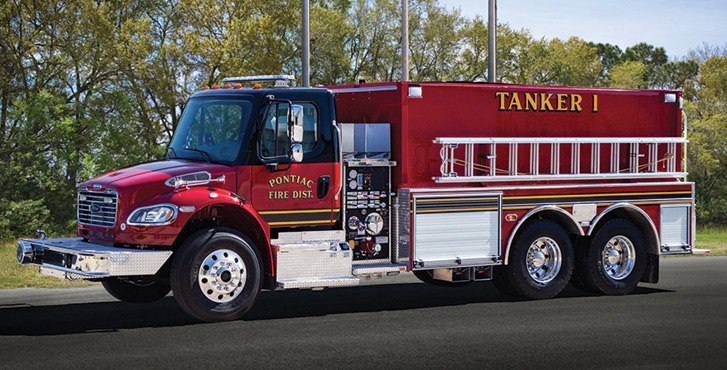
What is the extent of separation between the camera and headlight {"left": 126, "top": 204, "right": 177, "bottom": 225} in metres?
10.3

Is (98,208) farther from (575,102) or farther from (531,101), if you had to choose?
(575,102)

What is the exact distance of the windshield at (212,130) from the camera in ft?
36.4

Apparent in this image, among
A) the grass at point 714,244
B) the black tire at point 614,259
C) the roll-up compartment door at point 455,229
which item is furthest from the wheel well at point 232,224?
the grass at point 714,244

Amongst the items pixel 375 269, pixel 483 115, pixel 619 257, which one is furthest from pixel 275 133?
pixel 619 257

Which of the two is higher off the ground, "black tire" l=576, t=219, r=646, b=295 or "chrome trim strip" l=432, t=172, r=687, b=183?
"chrome trim strip" l=432, t=172, r=687, b=183

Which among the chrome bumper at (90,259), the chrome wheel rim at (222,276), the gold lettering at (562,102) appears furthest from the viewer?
the gold lettering at (562,102)

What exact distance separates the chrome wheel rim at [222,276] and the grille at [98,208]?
1204 millimetres

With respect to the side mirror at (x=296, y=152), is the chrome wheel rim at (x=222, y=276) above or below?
below

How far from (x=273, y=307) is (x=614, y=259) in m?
5.46

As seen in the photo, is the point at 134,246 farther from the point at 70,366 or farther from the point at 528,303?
the point at 528,303

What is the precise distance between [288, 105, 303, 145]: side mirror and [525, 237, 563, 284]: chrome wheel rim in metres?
4.09

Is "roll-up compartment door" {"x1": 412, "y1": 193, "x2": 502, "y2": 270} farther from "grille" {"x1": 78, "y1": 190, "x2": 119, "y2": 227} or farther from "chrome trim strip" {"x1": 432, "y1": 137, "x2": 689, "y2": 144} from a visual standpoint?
"grille" {"x1": 78, "y1": 190, "x2": 119, "y2": 227}

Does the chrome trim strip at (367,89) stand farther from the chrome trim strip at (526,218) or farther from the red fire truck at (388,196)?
the chrome trim strip at (526,218)

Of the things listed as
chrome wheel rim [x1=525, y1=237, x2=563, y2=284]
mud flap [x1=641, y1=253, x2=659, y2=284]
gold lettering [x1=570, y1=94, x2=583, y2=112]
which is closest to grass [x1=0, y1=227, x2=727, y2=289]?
chrome wheel rim [x1=525, y1=237, x2=563, y2=284]
